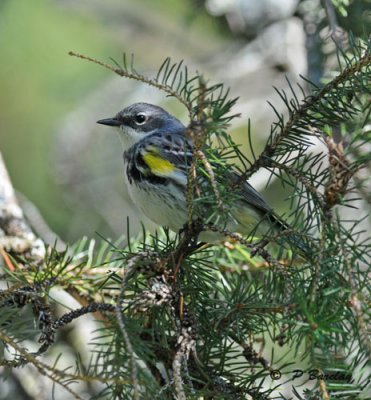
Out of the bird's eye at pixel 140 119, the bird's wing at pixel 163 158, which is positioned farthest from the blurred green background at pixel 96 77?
the bird's wing at pixel 163 158

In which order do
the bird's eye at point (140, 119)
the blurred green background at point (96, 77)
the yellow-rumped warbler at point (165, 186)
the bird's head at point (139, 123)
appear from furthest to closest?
the blurred green background at point (96, 77) < the bird's eye at point (140, 119) < the bird's head at point (139, 123) < the yellow-rumped warbler at point (165, 186)

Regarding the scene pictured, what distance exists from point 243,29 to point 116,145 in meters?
1.46

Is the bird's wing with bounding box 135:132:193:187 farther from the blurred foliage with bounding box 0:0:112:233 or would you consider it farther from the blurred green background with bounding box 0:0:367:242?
the blurred foliage with bounding box 0:0:112:233

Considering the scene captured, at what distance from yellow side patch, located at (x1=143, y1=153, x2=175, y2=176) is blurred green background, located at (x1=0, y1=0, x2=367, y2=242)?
4.00 feet

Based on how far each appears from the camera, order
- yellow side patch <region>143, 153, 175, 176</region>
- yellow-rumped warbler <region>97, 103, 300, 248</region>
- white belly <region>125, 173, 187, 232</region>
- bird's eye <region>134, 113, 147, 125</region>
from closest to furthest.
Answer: yellow-rumped warbler <region>97, 103, 300, 248</region>, white belly <region>125, 173, 187, 232</region>, yellow side patch <region>143, 153, 175, 176</region>, bird's eye <region>134, 113, 147, 125</region>

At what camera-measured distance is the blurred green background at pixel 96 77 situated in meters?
5.27

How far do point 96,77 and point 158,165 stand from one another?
12.1 ft

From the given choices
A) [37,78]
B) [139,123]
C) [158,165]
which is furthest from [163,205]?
[37,78]

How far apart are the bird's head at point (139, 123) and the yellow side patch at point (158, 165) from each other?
1.34ft

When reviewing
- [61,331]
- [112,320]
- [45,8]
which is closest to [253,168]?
[112,320]

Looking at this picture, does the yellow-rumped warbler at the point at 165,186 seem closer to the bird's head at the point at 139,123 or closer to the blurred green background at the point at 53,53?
the bird's head at the point at 139,123

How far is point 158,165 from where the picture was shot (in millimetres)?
3498

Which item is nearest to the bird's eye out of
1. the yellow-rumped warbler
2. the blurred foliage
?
the yellow-rumped warbler

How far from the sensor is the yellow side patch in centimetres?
344
